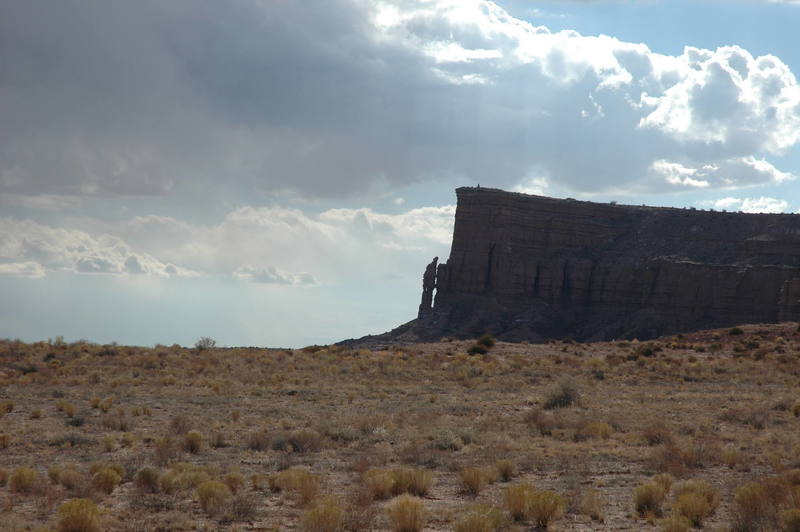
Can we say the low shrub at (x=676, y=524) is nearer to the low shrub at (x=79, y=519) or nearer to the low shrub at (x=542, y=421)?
the low shrub at (x=79, y=519)

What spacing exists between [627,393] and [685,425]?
322 inches

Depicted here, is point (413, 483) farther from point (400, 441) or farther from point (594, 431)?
point (594, 431)

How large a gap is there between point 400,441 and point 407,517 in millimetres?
8673

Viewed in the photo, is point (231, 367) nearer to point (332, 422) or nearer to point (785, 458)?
point (332, 422)

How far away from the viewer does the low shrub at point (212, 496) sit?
1440 centimetres

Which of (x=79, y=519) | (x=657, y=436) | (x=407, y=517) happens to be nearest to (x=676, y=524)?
(x=407, y=517)

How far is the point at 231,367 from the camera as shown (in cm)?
4069

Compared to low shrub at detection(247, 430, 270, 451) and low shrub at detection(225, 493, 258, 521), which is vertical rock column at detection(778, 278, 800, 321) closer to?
low shrub at detection(247, 430, 270, 451)

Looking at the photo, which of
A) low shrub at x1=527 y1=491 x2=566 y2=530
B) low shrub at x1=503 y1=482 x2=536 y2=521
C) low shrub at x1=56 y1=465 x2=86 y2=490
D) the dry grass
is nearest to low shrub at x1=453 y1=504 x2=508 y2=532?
the dry grass

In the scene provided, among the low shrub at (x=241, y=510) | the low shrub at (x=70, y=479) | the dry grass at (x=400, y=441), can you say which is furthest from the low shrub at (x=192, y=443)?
the low shrub at (x=241, y=510)

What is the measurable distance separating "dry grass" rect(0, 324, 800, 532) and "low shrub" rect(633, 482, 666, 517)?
48 mm

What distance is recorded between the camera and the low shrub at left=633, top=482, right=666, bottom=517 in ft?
48.6

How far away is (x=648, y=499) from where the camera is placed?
49.2ft

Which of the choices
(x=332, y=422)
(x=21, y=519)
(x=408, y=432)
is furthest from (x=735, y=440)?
(x=21, y=519)
